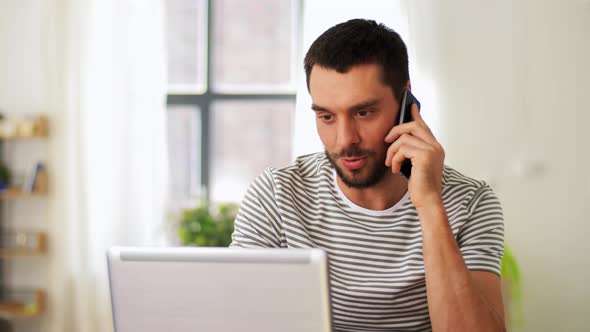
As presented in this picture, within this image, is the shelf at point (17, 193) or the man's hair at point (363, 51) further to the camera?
the shelf at point (17, 193)

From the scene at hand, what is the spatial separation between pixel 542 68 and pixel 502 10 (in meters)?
0.34

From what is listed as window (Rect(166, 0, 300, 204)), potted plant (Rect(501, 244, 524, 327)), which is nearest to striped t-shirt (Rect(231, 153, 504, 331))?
potted plant (Rect(501, 244, 524, 327))

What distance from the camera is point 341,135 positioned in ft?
4.18

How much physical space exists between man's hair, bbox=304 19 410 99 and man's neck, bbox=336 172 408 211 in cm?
20

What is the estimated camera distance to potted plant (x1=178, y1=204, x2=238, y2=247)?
308cm

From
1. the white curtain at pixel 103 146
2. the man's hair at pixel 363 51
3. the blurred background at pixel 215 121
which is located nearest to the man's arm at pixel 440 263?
the man's hair at pixel 363 51

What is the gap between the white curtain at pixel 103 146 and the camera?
3311 millimetres

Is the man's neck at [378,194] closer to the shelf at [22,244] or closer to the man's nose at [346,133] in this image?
the man's nose at [346,133]

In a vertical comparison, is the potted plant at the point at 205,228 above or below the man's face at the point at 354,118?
below

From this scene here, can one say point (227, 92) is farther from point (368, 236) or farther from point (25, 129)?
point (368, 236)

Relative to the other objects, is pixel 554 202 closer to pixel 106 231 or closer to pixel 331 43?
pixel 331 43

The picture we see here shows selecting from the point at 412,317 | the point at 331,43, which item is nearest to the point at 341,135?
the point at 331,43

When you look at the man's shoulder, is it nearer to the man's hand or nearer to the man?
the man

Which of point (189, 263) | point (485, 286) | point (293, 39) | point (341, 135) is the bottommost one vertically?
point (485, 286)
